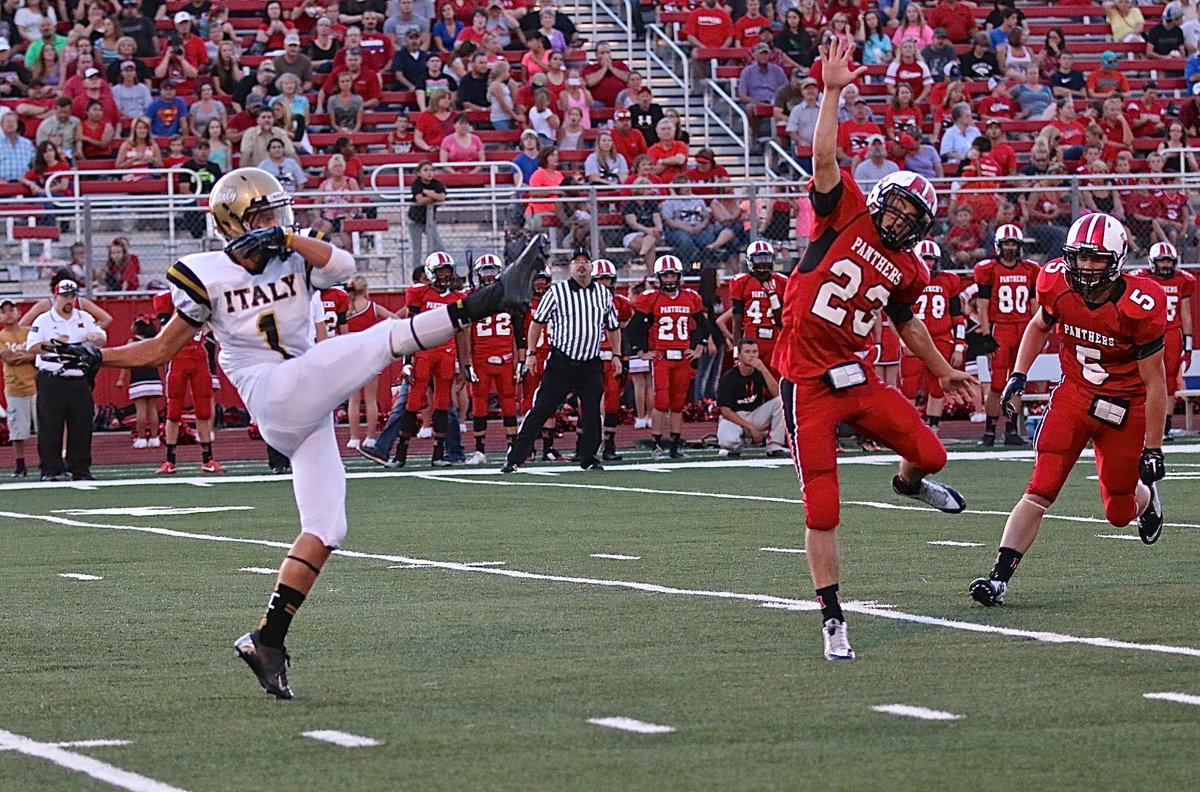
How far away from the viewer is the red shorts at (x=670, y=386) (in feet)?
59.8

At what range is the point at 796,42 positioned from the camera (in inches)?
1001

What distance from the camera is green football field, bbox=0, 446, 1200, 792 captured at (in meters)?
4.89

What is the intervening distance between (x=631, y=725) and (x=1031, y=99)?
21.5 m

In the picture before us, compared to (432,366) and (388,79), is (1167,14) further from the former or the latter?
(432,366)

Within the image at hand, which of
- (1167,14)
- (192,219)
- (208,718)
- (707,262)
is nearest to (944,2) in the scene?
(1167,14)

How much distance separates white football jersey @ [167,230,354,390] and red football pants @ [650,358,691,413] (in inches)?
467

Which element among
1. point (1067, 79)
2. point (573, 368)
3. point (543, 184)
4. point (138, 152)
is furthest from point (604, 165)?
point (1067, 79)

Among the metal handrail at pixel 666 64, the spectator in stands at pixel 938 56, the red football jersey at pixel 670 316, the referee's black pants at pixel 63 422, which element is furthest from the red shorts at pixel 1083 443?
the spectator in stands at pixel 938 56

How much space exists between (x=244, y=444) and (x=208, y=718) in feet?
48.5

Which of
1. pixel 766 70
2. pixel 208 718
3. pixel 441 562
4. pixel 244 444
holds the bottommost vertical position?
pixel 244 444

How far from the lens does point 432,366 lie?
58.4 feet

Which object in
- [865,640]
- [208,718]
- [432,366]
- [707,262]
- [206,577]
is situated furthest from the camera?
[707,262]

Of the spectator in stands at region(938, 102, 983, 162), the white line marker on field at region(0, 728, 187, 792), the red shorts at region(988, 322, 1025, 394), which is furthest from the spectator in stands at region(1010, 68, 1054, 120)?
the white line marker on field at region(0, 728, 187, 792)

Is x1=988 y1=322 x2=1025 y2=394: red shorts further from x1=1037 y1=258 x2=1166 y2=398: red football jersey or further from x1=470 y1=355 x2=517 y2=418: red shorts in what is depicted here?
x1=1037 y1=258 x2=1166 y2=398: red football jersey
